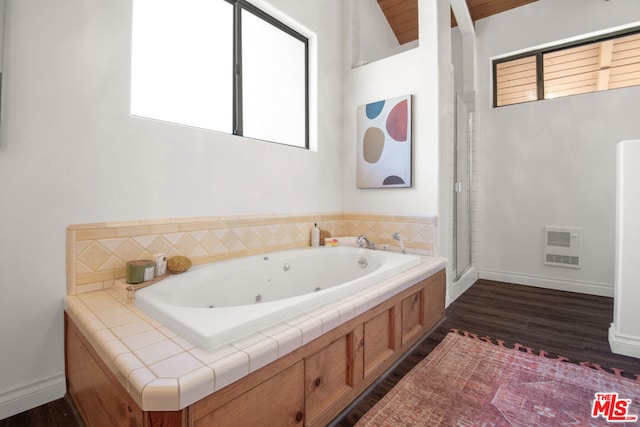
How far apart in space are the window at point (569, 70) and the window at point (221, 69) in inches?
99.0

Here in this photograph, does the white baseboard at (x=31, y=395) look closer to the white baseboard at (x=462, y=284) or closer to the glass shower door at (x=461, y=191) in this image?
the white baseboard at (x=462, y=284)

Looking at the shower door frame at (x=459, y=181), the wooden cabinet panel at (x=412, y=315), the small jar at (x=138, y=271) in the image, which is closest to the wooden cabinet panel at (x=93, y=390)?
the small jar at (x=138, y=271)

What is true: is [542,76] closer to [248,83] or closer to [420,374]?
[248,83]

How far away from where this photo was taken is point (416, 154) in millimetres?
2619

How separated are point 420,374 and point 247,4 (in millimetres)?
2860

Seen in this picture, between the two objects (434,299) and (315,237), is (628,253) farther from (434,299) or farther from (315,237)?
(315,237)

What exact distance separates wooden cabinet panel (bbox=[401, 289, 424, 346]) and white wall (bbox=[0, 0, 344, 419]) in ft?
4.86

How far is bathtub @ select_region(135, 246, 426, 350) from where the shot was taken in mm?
1046

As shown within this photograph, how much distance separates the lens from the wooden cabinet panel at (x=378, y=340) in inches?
58.5

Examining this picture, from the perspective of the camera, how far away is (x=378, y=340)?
1.58m

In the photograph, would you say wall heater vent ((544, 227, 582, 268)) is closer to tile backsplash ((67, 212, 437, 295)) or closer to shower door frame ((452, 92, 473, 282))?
shower door frame ((452, 92, 473, 282))

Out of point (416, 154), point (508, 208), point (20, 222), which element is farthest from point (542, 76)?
point (20, 222)

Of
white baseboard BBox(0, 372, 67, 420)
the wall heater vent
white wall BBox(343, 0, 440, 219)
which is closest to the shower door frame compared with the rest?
white wall BBox(343, 0, 440, 219)

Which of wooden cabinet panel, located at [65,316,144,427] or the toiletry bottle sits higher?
the toiletry bottle
